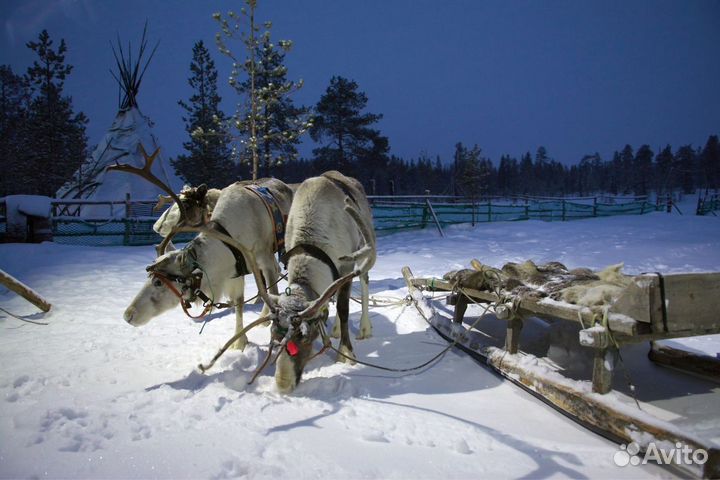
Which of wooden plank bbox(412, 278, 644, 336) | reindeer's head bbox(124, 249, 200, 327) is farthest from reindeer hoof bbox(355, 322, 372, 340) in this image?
reindeer's head bbox(124, 249, 200, 327)

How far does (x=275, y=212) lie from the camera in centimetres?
507

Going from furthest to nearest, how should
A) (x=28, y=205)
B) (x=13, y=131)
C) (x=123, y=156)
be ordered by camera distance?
1. (x=13, y=131)
2. (x=123, y=156)
3. (x=28, y=205)

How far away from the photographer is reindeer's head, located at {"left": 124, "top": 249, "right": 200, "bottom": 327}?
3.77m

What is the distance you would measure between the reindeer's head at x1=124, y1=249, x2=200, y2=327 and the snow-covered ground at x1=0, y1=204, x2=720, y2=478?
55 centimetres

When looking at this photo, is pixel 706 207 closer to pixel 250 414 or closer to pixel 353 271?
pixel 353 271

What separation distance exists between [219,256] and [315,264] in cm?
121

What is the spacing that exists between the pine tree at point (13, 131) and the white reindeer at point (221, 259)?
94.8 feet

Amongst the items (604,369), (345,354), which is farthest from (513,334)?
(345,354)

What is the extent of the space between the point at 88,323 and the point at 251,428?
427cm

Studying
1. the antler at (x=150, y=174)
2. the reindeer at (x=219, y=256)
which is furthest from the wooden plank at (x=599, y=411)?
the antler at (x=150, y=174)

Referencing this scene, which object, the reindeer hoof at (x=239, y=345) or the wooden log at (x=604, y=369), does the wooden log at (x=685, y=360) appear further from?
the reindeer hoof at (x=239, y=345)

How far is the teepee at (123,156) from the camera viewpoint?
19672 mm

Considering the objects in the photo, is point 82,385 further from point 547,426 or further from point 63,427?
point 547,426

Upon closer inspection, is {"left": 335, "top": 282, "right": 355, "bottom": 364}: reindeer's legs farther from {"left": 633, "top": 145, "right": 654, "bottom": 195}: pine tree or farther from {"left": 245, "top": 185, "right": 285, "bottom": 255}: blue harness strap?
{"left": 633, "top": 145, "right": 654, "bottom": 195}: pine tree
